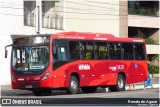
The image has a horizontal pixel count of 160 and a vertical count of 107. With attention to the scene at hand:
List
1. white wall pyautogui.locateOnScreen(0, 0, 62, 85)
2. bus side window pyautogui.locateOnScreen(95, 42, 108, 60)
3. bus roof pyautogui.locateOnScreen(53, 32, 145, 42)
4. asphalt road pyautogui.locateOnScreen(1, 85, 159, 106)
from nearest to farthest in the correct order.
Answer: asphalt road pyautogui.locateOnScreen(1, 85, 159, 106) < bus roof pyautogui.locateOnScreen(53, 32, 145, 42) < bus side window pyautogui.locateOnScreen(95, 42, 108, 60) < white wall pyautogui.locateOnScreen(0, 0, 62, 85)

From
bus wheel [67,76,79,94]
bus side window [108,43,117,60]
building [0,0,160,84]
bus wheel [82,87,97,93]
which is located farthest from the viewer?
building [0,0,160,84]

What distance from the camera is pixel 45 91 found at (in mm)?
27234

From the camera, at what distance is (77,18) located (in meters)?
44.2

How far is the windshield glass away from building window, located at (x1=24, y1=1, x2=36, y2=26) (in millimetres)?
12760

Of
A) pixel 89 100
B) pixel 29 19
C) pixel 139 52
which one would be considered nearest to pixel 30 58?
pixel 89 100

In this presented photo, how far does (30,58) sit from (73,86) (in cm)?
283

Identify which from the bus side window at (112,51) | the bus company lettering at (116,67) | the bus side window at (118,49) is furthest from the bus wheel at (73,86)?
the bus side window at (118,49)

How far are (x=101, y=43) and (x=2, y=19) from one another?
10153 millimetres

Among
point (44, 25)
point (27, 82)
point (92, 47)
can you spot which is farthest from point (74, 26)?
point (27, 82)

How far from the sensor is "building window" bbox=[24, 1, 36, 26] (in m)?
38.7

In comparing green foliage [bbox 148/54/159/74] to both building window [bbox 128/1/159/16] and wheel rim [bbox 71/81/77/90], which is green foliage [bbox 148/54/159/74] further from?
wheel rim [bbox 71/81/77/90]

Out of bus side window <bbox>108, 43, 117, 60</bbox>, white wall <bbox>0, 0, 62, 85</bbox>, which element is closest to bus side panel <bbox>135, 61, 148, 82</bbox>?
bus side window <bbox>108, 43, 117, 60</bbox>

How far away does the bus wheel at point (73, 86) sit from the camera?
26172mm

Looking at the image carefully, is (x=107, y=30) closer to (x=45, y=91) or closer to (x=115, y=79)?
(x=115, y=79)
